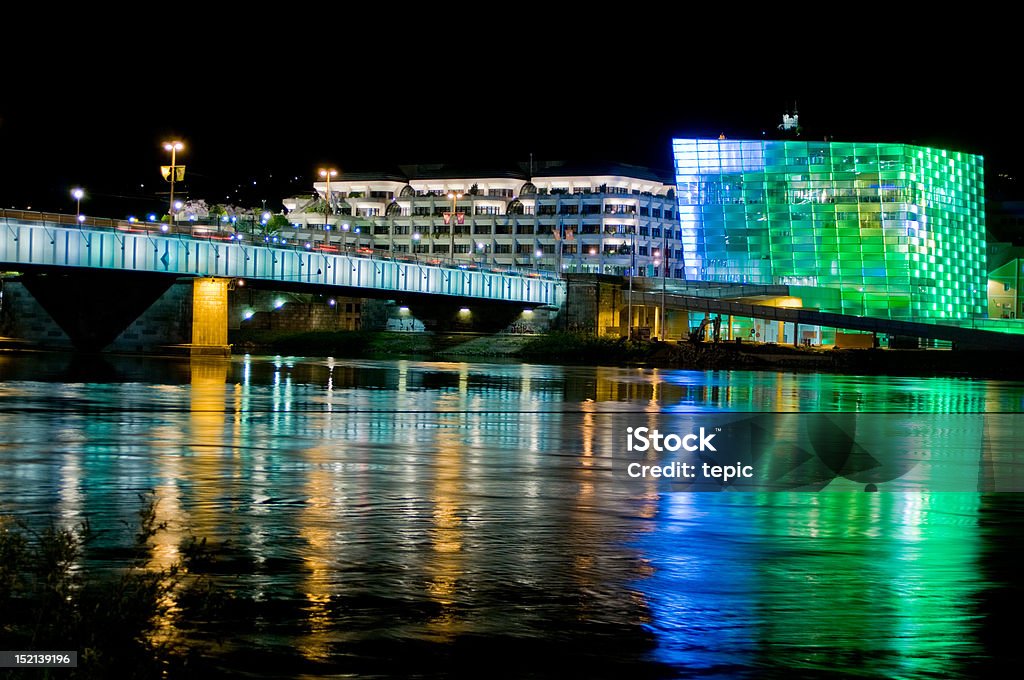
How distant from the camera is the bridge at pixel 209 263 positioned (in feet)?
294

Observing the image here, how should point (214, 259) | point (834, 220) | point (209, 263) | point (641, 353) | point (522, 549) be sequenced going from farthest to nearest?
1. point (834, 220)
2. point (641, 353)
3. point (214, 259)
4. point (209, 263)
5. point (522, 549)

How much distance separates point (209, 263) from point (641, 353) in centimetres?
3859

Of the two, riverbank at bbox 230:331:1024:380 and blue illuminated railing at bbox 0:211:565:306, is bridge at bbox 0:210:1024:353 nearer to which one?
blue illuminated railing at bbox 0:211:565:306

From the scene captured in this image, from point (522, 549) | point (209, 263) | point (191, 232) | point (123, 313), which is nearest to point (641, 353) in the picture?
point (209, 263)

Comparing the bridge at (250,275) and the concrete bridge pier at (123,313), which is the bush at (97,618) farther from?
the concrete bridge pier at (123,313)

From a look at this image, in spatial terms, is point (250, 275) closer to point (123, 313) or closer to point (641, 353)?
point (123, 313)

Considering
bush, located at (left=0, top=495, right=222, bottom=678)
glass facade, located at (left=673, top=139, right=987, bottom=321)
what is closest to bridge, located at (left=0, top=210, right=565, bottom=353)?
glass facade, located at (left=673, top=139, right=987, bottom=321)

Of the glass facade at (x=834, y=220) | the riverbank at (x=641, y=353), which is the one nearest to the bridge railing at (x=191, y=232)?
the riverbank at (x=641, y=353)

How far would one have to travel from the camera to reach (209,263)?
102 m

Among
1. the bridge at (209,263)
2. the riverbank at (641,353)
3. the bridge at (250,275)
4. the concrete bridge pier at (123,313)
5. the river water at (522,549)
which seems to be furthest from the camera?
the riverbank at (641,353)

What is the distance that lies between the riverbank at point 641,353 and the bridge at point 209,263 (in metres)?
6.33

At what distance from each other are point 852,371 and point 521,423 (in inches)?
2689

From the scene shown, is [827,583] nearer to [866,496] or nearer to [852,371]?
[866,496]

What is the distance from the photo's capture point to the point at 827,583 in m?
15.2
